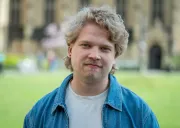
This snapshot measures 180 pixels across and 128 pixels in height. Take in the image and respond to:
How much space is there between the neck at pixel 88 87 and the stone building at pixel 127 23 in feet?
123

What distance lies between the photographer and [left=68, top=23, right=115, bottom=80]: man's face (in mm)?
2926

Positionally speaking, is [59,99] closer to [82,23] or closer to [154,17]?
[82,23]

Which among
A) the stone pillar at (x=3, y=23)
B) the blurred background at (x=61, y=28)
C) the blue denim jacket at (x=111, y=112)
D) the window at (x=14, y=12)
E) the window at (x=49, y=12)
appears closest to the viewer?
the blue denim jacket at (x=111, y=112)

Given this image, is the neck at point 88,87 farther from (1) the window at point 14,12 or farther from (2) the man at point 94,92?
(1) the window at point 14,12

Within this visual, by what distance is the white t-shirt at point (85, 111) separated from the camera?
9.56 feet

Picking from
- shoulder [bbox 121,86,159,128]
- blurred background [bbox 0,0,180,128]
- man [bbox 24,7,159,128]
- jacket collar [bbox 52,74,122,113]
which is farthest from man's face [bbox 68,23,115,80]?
blurred background [bbox 0,0,180,128]

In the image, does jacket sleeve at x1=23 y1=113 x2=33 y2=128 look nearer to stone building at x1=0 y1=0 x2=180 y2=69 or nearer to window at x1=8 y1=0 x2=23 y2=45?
stone building at x1=0 y1=0 x2=180 y2=69

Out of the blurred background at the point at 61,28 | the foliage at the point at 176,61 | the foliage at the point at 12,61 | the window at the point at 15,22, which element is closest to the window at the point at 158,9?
the blurred background at the point at 61,28

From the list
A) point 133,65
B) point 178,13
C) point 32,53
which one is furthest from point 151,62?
point 32,53

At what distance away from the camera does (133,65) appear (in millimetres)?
40656

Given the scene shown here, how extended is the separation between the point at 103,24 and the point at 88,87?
15.9 inches

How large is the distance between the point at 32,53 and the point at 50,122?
40.7 meters

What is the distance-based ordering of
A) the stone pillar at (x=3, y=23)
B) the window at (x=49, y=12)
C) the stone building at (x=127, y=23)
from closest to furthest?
the stone building at (x=127, y=23) → the stone pillar at (x=3, y=23) → the window at (x=49, y=12)

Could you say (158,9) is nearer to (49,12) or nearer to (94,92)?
(49,12)
